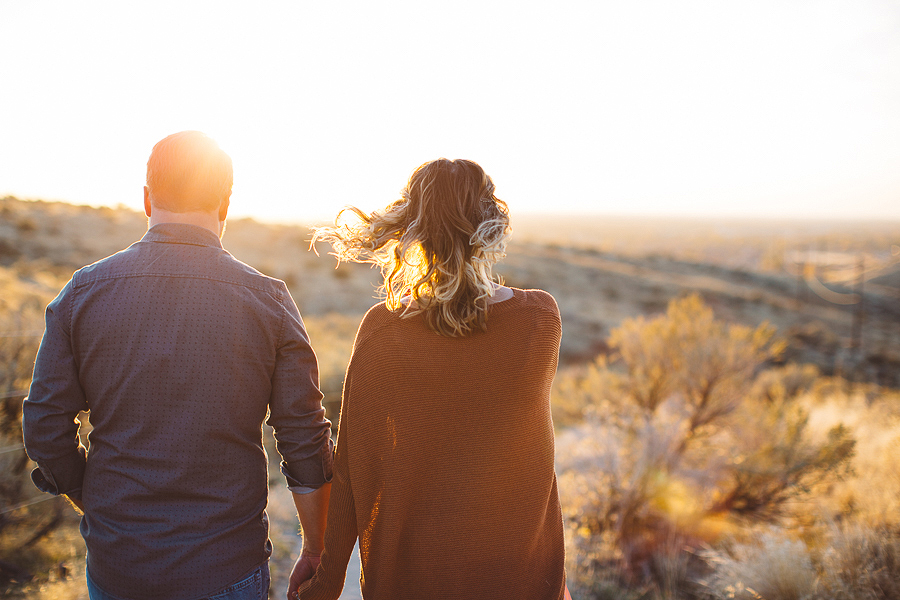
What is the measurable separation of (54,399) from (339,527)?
0.91 m

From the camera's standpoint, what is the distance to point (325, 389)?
8.40 metres

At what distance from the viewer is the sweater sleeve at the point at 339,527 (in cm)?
161

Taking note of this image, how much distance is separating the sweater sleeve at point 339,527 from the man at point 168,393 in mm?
234

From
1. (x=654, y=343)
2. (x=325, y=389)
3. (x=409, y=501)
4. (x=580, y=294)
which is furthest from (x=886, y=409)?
(x=580, y=294)

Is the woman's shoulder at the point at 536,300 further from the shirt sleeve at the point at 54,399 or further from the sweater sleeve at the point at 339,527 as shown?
the shirt sleeve at the point at 54,399

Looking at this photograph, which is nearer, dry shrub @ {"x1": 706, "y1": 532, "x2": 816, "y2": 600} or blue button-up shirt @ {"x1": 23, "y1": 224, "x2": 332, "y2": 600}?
blue button-up shirt @ {"x1": 23, "y1": 224, "x2": 332, "y2": 600}

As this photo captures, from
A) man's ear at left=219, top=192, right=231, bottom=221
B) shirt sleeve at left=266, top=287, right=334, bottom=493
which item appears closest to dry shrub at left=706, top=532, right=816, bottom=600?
shirt sleeve at left=266, top=287, right=334, bottom=493

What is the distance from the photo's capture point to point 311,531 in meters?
1.72

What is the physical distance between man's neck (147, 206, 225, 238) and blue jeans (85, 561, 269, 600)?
1037 millimetres

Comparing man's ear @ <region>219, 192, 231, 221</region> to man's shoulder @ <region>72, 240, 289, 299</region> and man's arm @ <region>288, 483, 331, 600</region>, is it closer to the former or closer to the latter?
man's shoulder @ <region>72, 240, 289, 299</region>

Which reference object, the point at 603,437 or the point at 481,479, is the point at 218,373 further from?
the point at 603,437

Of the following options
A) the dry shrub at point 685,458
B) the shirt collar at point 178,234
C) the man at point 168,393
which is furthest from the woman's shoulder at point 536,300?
the dry shrub at point 685,458

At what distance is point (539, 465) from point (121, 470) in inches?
48.0

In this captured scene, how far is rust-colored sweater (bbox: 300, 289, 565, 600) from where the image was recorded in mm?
1475
